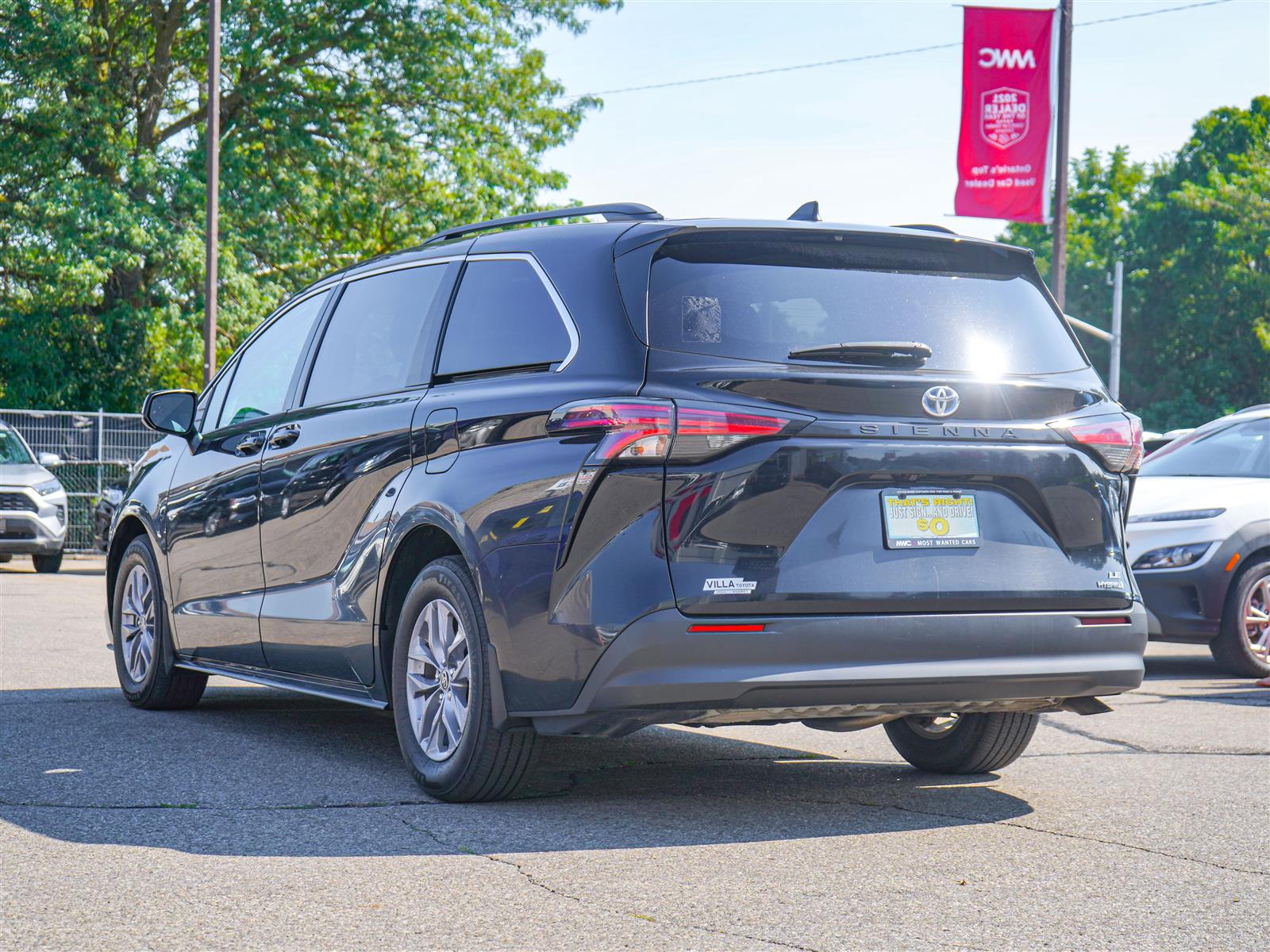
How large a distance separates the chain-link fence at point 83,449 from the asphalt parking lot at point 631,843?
17582mm

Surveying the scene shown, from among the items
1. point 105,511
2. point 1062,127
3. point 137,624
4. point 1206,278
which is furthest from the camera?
point 1206,278

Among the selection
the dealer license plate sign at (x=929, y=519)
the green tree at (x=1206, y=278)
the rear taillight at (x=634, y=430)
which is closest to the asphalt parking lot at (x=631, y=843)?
the dealer license plate sign at (x=929, y=519)

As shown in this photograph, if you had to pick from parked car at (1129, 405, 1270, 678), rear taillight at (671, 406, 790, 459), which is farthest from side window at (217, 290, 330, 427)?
parked car at (1129, 405, 1270, 678)

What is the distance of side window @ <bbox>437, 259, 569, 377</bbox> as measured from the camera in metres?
5.39

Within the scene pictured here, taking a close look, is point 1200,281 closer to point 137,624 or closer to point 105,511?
point 105,511

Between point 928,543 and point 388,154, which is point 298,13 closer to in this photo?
point 388,154

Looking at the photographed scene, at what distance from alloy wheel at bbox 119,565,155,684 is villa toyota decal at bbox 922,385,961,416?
14.0 ft

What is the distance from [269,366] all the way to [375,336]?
39.2 inches

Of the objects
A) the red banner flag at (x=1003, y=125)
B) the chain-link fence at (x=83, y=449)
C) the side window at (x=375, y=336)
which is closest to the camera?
the side window at (x=375, y=336)

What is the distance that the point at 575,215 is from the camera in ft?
19.3

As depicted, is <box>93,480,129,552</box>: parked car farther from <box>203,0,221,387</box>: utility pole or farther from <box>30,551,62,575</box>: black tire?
<box>203,0,221,387</box>: utility pole

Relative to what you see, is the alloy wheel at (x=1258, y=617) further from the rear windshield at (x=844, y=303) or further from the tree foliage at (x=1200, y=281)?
the tree foliage at (x=1200, y=281)

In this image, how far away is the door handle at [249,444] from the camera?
6.97 meters

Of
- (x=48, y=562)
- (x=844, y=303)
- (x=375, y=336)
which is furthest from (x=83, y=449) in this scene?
(x=844, y=303)
